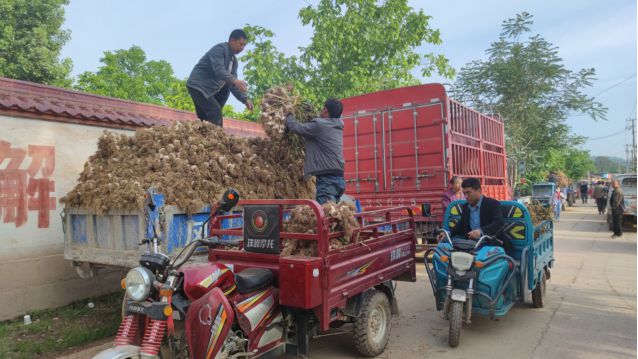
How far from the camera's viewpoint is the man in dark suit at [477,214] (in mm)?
4668

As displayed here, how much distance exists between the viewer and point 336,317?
3.56 metres

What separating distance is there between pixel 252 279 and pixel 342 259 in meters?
0.78

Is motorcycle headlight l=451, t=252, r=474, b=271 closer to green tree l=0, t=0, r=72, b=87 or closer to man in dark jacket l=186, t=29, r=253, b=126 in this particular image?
man in dark jacket l=186, t=29, r=253, b=126

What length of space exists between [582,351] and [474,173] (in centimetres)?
515

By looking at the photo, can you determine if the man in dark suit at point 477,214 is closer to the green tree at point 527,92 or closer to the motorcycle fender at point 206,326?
the motorcycle fender at point 206,326

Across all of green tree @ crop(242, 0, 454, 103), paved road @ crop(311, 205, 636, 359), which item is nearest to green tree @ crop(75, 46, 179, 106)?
green tree @ crop(242, 0, 454, 103)

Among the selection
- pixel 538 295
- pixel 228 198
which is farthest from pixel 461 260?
pixel 228 198

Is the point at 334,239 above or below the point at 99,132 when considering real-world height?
below

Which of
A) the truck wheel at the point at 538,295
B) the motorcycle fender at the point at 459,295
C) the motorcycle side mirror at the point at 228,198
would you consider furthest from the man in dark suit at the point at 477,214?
the motorcycle side mirror at the point at 228,198

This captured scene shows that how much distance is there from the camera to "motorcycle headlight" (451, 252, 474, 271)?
4.27 metres

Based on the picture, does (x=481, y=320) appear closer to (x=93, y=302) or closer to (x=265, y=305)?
(x=265, y=305)

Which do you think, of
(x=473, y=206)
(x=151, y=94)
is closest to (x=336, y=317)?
(x=473, y=206)

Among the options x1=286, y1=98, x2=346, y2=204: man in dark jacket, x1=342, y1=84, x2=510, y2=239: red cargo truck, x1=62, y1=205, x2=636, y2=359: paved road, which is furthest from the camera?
x1=342, y1=84, x2=510, y2=239: red cargo truck

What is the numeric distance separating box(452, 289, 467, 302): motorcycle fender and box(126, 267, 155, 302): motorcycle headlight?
2.91 m
